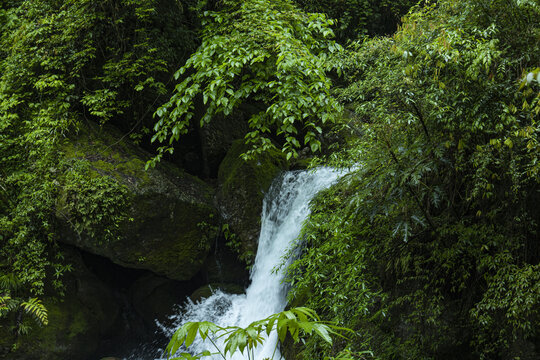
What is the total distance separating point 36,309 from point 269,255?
11.2ft

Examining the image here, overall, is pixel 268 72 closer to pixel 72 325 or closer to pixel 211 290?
pixel 211 290

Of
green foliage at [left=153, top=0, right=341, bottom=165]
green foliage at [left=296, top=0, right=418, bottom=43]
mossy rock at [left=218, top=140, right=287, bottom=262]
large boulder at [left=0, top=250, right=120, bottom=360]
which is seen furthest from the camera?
green foliage at [left=296, top=0, right=418, bottom=43]

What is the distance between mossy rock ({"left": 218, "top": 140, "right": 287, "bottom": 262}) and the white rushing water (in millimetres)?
148

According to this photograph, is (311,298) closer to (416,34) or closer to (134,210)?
(416,34)

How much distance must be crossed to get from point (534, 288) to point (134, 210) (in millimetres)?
5095

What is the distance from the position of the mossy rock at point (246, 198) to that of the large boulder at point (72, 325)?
2450 millimetres

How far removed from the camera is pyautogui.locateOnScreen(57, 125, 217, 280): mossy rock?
565cm

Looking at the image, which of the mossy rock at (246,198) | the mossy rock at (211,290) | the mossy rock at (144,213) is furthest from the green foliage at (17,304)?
the mossy rock at (246,198)

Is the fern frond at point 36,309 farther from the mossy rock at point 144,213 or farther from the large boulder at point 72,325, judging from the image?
the mossy rock at point 144,213

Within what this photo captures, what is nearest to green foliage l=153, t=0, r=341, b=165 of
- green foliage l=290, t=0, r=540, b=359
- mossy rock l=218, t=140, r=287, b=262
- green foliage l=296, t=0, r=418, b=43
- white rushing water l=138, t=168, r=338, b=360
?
green foliage l=290, t=0, r=540, b=359

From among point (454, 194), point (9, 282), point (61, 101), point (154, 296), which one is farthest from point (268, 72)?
point (154, 296)

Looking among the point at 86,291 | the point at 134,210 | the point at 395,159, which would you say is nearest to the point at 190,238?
the point at 134,210

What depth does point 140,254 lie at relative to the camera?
5.96 metres

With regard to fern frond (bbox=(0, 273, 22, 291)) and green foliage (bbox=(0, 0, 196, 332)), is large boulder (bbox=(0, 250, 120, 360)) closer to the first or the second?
green foliage (bbox=(0, 0, 196, 332))
